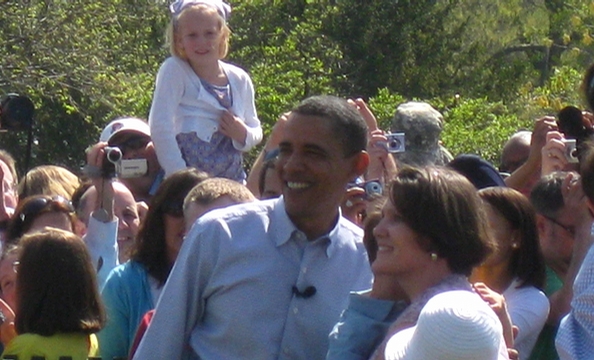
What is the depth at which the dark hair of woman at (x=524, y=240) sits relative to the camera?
490 centimetres

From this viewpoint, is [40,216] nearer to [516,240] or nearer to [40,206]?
[40,206]

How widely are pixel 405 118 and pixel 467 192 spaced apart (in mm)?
3352

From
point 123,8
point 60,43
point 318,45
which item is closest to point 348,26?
point 318,45

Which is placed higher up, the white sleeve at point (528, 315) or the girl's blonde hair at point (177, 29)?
the girl's blonde hair at point (177, 29)

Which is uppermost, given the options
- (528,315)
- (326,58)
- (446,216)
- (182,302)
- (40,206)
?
(446,216)

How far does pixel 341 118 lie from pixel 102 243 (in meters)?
2.04

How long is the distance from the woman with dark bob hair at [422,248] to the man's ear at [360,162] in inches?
21.4

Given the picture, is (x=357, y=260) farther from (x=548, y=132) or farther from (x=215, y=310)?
(x=548, y=132)

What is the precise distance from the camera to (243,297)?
385 cm

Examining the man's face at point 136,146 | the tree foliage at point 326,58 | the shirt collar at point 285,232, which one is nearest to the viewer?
the shirt collar at point 285,232

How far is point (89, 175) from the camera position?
593 centimetres

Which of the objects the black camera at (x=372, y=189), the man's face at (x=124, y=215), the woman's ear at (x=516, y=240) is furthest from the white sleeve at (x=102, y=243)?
the woman's ear at (x=516, y=240)

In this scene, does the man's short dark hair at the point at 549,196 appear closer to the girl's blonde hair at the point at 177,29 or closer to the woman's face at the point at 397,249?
the woman's face at the point at 397,249

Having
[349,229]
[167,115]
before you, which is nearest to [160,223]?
[349,229]
